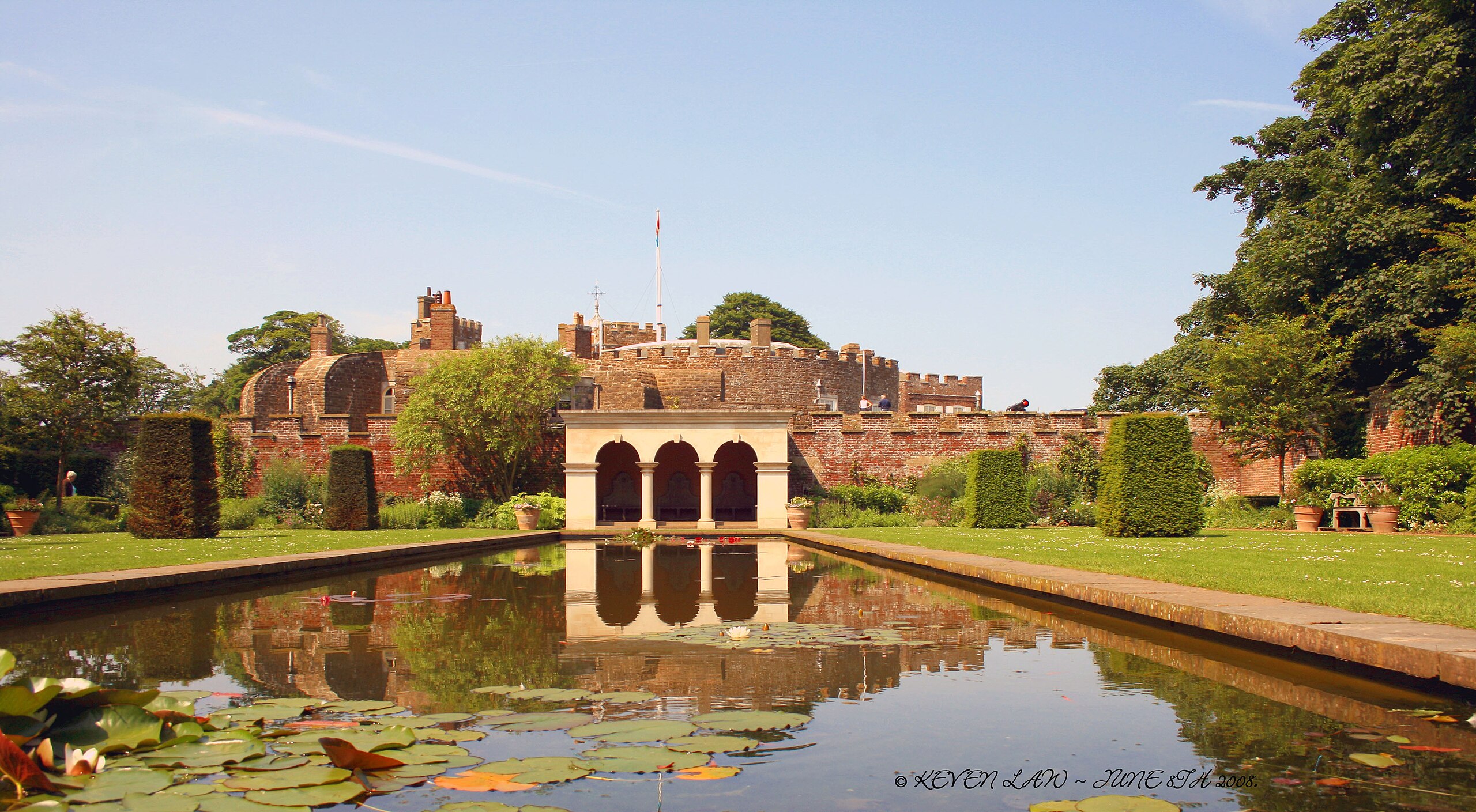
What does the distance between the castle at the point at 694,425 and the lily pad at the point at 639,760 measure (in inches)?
817

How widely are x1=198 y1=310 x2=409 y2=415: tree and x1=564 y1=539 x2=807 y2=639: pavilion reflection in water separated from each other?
4479 centimetres

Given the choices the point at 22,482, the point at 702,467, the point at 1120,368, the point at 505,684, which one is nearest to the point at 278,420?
the point at 22,482

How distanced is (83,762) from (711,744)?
80.5 inches

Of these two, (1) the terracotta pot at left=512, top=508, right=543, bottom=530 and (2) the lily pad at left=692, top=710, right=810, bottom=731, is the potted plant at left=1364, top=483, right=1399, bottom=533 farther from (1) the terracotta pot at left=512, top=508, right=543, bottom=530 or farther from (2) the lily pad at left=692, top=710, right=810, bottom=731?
(1) the terracotta pot at left=512, top=508, right=543, bottom=530

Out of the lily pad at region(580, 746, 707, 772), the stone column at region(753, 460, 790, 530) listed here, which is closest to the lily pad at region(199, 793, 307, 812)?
the lily pad at region(580, 746, 707, 772)

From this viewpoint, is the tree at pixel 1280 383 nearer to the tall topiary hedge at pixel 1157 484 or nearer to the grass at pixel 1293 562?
→ the grass at pixel 1293 562

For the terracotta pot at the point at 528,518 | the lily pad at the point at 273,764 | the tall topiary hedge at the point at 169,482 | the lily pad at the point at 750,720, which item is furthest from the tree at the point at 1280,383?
the lily pad at the point at 273,764

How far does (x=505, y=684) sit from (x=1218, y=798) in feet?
10.5

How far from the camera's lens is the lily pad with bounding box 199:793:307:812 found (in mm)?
2840

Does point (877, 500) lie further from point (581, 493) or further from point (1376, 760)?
point (1376, 760)

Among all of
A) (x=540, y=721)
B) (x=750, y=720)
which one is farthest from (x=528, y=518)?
(x=750, y=720)

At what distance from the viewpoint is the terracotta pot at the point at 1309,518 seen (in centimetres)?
1769

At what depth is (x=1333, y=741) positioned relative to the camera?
368 cm

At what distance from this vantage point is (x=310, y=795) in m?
2.98
